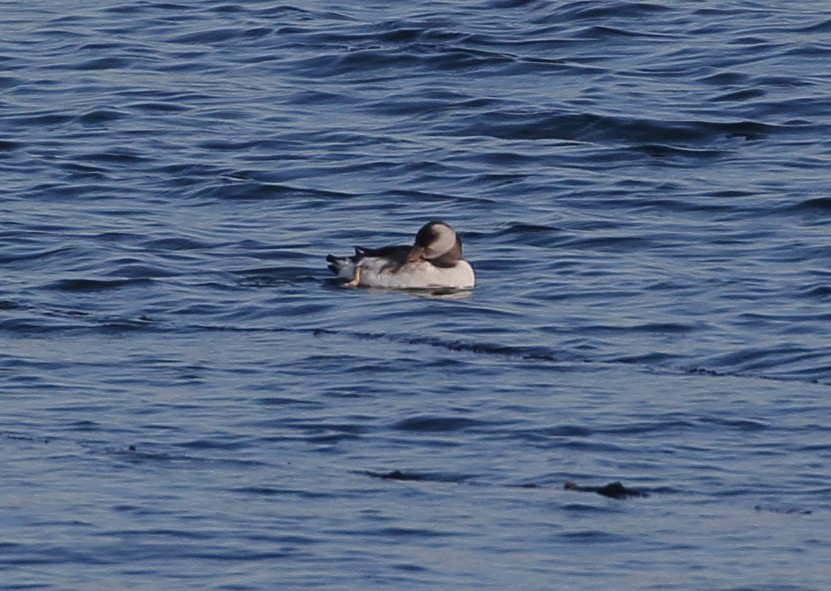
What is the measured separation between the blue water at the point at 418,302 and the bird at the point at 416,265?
242 mm

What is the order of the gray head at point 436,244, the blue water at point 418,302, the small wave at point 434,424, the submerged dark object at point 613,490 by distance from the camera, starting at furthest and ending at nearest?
the gray head at point 436,244 → the small wave at point 434,424 → the submerged dark object at point 613,490 → the blue water at point 418,302

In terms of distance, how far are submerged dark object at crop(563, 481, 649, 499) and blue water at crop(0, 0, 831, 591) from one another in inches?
2.4

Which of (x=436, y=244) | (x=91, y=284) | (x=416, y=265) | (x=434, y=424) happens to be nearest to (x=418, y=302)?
(x=416, y=265)

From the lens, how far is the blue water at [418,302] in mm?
9945

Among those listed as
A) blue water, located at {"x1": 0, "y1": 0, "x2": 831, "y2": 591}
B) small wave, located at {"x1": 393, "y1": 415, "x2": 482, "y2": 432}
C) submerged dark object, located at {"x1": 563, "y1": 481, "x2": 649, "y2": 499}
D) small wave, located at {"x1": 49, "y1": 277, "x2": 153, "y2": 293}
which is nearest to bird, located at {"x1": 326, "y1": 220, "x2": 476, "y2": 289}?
blue water, located at {"x1": 0, "y1": 0, "x2": 831, "y2": 591}

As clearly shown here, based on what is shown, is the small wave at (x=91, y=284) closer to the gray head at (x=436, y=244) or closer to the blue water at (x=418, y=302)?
the blue water at (x=418, y=302)

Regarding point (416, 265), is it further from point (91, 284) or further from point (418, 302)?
point (91, 284)

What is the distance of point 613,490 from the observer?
10.5m

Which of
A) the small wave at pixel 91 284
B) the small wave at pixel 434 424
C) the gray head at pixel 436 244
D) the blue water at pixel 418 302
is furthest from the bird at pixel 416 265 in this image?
the small wave at pixel 434 424

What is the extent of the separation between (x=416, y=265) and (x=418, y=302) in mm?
426

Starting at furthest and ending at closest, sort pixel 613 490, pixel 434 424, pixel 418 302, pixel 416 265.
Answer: pixel 416 265
pixel 418 302
pixel 434 424
pixel 613 490

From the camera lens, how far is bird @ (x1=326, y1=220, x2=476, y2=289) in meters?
15.9

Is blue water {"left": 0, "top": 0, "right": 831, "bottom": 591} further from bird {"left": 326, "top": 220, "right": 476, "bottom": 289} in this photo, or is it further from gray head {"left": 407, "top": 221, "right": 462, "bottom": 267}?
gray head {"left": 407, "top": 221, "right": 462, "bottom": 267}

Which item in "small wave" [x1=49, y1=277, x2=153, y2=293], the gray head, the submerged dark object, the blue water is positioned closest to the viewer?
the blue water
